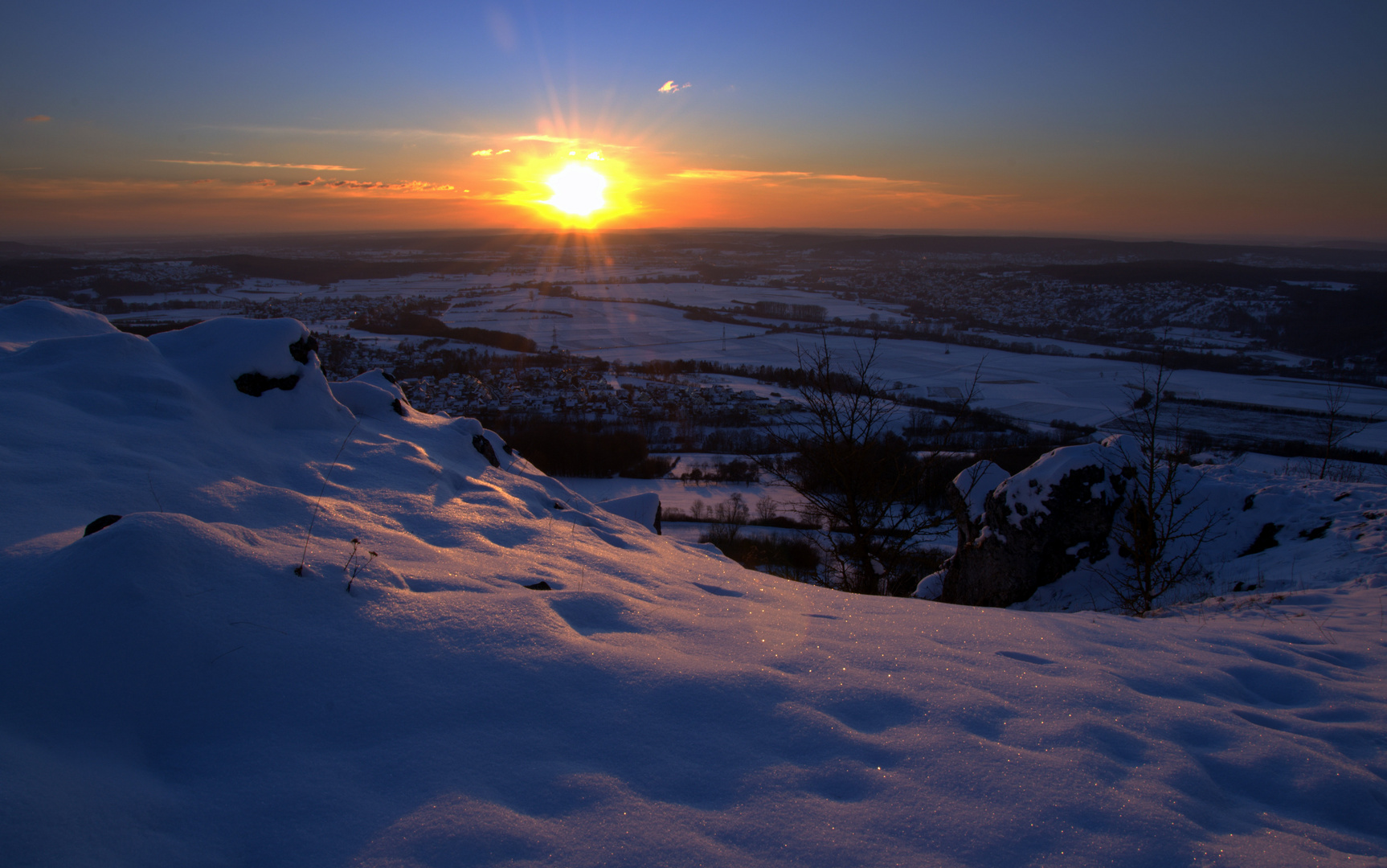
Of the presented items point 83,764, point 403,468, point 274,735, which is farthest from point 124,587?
point 403,468

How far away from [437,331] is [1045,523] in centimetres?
6745

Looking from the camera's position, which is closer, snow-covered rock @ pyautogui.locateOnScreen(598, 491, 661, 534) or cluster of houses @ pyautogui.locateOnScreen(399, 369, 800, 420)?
snow-covered rock @ pyautogui.locateOnScreen(598, 491, 661, 534)

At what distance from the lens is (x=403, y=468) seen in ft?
25.1

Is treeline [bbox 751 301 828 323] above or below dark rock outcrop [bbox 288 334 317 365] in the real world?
above

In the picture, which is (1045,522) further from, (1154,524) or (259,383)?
(259,383)

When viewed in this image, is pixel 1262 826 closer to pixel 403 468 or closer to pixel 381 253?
pixel 403 468

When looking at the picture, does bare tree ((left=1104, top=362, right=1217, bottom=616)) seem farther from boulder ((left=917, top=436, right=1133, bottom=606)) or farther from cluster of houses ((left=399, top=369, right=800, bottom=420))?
→ cluster of houses ((left=399, top=369, right=800, bottom=420))

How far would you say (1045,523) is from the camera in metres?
11.4

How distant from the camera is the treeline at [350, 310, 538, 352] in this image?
65125mm

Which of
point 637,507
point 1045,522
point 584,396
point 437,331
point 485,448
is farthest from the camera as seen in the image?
point 437,331

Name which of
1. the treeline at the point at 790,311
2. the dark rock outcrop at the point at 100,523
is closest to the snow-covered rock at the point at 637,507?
the dark rock outcrop at the point at 100,523

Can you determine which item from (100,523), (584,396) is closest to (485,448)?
(100,523)

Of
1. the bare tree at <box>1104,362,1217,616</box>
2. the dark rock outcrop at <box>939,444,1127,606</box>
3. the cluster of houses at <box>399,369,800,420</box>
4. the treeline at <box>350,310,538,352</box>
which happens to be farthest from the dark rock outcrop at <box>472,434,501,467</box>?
the treeline at <box>350,310,538,352</box>

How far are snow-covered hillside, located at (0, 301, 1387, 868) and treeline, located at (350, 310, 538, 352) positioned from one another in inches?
2510
